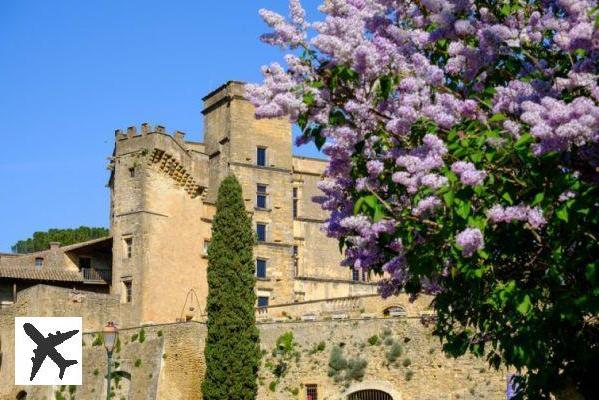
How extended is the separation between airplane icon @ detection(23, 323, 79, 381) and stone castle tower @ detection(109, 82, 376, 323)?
96.3 ft

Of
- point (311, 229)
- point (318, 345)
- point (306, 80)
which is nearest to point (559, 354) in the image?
point (306, 80)

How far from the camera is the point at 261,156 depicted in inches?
2143

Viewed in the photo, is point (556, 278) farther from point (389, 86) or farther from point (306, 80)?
point (306, 80)

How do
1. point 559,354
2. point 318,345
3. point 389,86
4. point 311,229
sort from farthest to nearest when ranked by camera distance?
point 311,229 → point 318,345 → point 559,354 → point 389,86

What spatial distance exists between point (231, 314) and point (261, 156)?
16789mm

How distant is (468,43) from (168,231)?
4000cm

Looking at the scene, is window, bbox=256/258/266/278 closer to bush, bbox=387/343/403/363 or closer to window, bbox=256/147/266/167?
window, bbox=256/147/266/167

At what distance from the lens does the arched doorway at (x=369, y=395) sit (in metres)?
37.3

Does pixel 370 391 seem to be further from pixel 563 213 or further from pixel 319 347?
pixel 563 213

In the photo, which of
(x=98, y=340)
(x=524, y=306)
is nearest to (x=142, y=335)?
(x=98, y=340)

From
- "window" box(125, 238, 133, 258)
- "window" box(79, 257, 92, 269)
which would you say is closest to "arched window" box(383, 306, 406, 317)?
"window" box(125, 238, 133, 258)

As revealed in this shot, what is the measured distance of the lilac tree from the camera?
10.6m

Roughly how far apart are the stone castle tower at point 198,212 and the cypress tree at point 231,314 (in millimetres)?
10088

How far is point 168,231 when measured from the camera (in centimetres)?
5125
